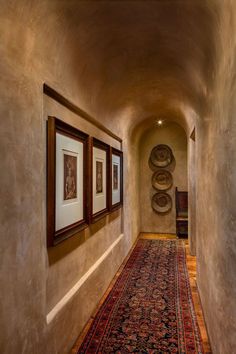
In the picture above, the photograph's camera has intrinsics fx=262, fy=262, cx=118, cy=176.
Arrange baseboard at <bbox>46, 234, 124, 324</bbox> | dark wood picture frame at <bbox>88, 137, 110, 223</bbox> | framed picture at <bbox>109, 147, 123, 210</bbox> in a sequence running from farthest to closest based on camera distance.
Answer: framed picture at <bbox>109, 147, 123, 210</bbox> < dark wood picture frame at <bbox>88, 137, 110, 223</bbox> < baseboard at <bbox>46, 234, 124, 324</bbox>

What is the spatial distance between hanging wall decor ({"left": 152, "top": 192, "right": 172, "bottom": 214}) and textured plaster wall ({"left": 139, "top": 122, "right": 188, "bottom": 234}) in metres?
0.09

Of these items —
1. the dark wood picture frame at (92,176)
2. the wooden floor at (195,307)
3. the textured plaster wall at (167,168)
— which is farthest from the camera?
the textured plaster wall at (167,168)

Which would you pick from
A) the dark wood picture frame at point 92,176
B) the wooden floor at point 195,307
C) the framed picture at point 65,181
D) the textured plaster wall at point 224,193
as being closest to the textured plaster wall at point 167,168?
the wooden floor at point 195,307

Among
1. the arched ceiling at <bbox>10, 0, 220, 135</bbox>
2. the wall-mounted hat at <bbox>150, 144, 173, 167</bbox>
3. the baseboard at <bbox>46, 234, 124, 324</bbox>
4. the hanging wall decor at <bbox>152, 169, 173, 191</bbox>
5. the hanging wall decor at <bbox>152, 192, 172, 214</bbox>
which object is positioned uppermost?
the arched ceiling at <bbox>10, 0, 220, 135</bbox>

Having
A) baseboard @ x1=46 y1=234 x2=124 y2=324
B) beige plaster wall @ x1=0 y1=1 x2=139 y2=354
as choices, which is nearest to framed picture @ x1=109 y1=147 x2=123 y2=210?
baseboard @ x1=46 y1=234 x2=124 y2=324

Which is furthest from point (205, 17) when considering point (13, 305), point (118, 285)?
point (118, 285)

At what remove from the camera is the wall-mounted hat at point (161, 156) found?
256 inches

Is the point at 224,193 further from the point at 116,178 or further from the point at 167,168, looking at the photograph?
the point at 167,168

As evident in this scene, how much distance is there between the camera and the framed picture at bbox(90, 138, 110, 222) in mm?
2688

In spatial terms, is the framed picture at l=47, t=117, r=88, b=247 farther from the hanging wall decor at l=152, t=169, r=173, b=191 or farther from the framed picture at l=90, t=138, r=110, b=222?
the hanging wall decor at l=152, t=169, r=173, b=191

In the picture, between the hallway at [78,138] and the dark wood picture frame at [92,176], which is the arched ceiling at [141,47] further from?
the dark wood picture frame at [92,176]

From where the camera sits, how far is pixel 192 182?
4.71 metres

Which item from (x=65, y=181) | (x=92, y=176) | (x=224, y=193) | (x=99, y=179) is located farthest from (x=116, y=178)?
(x=224, y=193)

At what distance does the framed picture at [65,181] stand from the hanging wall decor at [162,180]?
4.23 metres
